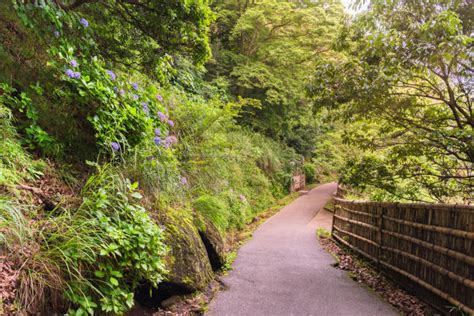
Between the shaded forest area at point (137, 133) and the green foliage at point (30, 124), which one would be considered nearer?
the shaded forest area at point (137, 133)

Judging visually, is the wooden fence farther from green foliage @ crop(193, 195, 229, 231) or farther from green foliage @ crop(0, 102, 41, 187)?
green foliage @ crop(0, 102, 41, 187)

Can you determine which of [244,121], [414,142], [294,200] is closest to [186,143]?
[414,142]

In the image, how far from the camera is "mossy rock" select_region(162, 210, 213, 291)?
413 centimetres

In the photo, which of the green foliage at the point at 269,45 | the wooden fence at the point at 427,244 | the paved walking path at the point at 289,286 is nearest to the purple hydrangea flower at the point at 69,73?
the paved walking path at the point at 289,286

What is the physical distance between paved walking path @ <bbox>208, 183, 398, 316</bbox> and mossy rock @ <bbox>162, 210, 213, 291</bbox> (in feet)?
1.49

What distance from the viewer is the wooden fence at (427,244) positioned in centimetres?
383

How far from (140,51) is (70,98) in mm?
1416

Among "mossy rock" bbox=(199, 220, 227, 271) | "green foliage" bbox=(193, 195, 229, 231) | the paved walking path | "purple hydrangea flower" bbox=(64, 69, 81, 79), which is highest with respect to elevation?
"purple hydrangea flower" bbox=(64, 69, 81, 79)

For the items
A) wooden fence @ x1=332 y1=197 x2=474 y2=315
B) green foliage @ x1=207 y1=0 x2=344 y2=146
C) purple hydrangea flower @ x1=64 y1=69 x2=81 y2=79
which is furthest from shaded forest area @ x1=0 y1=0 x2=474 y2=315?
green foliage @ x1=207 y1=0 x2=344 y2=146

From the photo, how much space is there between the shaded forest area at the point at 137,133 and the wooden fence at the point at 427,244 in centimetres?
79

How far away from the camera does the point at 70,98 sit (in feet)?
11.7

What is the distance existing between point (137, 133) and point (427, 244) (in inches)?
167

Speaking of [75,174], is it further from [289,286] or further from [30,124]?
[289,286]

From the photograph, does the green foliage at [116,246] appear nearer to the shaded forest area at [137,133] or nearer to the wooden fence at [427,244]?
the shaded forest area at [137,133]
